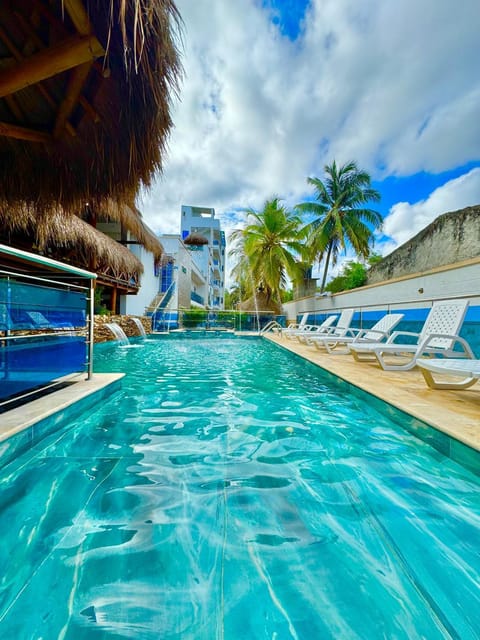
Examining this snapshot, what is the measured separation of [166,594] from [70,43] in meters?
3.53

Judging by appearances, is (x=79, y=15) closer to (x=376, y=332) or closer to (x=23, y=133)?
(x=23, y=133)

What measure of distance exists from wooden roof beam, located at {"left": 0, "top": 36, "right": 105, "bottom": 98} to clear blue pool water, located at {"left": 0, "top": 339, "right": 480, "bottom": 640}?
2.82 meters

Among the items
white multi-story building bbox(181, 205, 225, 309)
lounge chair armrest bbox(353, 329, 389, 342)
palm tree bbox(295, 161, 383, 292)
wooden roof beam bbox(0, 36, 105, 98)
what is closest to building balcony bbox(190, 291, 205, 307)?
white multi-story building bbox(181, 205, 225, 309)

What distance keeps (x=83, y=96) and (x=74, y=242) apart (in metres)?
6.42

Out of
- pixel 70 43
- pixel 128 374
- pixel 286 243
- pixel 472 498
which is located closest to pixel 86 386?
pixel 128 374

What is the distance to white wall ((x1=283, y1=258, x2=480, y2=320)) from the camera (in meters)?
6.00

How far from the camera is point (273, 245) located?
52.2 feet

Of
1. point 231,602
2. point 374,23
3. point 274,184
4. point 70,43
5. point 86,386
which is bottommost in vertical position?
point 231,602

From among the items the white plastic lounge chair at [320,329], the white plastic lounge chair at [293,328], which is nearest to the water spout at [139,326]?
the white plastic lounge chair at [293,328]

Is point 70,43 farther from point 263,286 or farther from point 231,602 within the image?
point 263,286

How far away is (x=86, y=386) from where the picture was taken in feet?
10.5

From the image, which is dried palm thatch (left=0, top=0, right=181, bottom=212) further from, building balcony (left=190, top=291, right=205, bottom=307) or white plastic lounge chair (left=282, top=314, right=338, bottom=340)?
building balcony (left=190, top=291, right=205, bottom=307)

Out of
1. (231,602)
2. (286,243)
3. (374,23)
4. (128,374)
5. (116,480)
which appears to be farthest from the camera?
(286,243)

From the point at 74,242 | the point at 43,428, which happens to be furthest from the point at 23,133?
the point at 74,242
